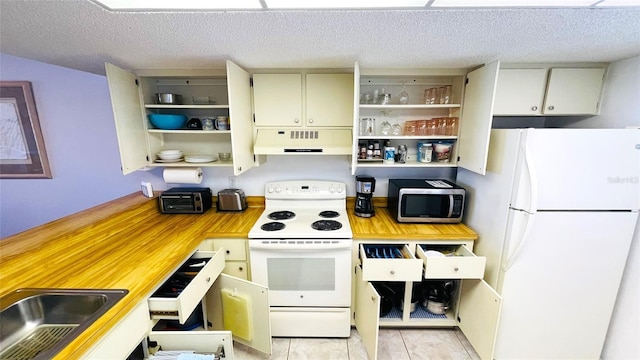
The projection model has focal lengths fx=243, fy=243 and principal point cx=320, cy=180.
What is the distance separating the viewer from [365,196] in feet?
6.72

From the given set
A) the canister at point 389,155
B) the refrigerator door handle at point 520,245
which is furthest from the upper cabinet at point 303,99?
the refrigerator door handle at point 520,245

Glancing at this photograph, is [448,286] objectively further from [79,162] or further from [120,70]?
[79,162]

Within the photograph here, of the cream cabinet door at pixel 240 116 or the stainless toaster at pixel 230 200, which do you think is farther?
the stainless toaster at pixel 230 200

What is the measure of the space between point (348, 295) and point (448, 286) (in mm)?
843

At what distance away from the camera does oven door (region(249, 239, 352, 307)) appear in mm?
1701

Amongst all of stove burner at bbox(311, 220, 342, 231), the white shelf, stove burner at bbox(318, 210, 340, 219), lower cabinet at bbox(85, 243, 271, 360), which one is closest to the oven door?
stove burner at bbox(311, 220, 342, 231)

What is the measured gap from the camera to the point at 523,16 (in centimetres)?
100

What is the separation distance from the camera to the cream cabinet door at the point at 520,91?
1.72 m

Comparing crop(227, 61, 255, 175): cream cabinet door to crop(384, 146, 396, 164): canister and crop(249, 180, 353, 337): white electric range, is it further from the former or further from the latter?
crop(384, 146, 396, 164): canister

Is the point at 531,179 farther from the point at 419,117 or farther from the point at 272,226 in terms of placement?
the point at 272,226

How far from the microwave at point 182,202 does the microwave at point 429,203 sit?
1663 millimetres

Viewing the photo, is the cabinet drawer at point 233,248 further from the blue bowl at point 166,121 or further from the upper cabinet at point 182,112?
the blue bowl at point 166,121

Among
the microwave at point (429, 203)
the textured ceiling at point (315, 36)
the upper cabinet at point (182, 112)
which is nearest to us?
the textured ceiling at point (315, 36)

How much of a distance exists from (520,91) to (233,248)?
236 cm
